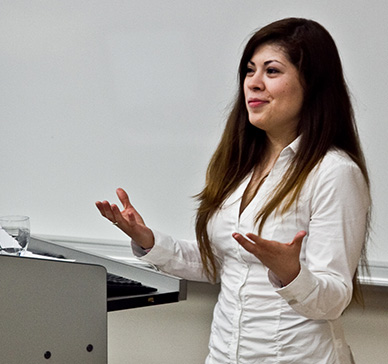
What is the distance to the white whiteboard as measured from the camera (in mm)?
2391

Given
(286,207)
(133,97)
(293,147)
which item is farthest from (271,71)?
(133,97)

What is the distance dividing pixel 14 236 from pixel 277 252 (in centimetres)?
77

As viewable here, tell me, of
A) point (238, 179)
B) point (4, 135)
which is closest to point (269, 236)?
point (238, 179)

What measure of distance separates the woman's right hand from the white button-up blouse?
4cm

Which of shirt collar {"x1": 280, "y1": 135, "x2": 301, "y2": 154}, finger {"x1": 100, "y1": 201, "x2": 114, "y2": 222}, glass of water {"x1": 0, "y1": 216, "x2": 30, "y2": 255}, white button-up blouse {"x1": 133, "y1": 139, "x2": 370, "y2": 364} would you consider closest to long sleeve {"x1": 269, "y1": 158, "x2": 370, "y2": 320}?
white button-up blouse {"x1": 133, "y1": 139, "x2": 370, "y2": 364}

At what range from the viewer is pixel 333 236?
5.41 feet

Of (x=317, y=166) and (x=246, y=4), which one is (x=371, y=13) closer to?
(x=246, y=4)

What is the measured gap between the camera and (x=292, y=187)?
1753mm

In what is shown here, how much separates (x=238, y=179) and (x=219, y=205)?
0.09 metres

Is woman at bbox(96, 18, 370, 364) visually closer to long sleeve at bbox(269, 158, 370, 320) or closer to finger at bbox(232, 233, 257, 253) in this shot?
long sleeve at bbox(269, 158, 370, 320)

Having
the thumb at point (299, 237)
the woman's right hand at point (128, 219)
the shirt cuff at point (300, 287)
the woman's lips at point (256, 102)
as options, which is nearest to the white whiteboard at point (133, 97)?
the woman's lips at point (256, 102)

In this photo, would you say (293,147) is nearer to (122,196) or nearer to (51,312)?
(122,196)

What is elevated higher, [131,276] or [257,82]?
[257,82]

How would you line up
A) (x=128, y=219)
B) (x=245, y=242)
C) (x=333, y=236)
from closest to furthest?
(x=245, y=242) < (x=333, y=236) < (x=128, y=219)
